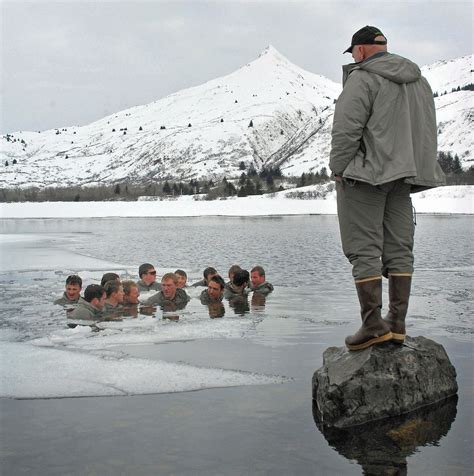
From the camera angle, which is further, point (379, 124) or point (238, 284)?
point (238, 284)

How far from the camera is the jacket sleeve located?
4777mm

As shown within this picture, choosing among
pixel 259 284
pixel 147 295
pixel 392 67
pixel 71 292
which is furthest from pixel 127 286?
pixel 392 67

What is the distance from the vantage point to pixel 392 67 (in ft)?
16.0

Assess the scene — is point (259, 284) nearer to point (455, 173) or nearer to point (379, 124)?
point (379, 124)

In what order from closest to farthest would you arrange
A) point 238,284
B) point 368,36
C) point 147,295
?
point 368,36 → point 238,284 → point 147,295

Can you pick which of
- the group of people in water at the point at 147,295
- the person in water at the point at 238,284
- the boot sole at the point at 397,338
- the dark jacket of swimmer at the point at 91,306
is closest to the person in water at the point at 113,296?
the group of people in water at the point at 147,295

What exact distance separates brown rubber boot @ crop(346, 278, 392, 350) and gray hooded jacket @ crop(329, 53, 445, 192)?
81 cm

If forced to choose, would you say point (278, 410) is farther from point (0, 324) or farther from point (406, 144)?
point (0, 324)

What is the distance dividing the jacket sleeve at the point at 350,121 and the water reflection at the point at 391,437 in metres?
1.81

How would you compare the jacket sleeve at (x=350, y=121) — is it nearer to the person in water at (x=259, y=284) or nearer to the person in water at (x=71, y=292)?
the person in water at (x=71, y=292)

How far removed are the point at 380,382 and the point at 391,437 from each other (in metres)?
0.62

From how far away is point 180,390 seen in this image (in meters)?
5.04

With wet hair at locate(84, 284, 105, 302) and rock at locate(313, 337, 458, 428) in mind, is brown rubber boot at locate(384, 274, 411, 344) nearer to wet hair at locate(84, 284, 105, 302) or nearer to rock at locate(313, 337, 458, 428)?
rock at locate(313, 337, 458, 428)

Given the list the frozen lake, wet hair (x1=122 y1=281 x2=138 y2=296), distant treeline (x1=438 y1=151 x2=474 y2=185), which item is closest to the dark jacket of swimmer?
the frozen lake
